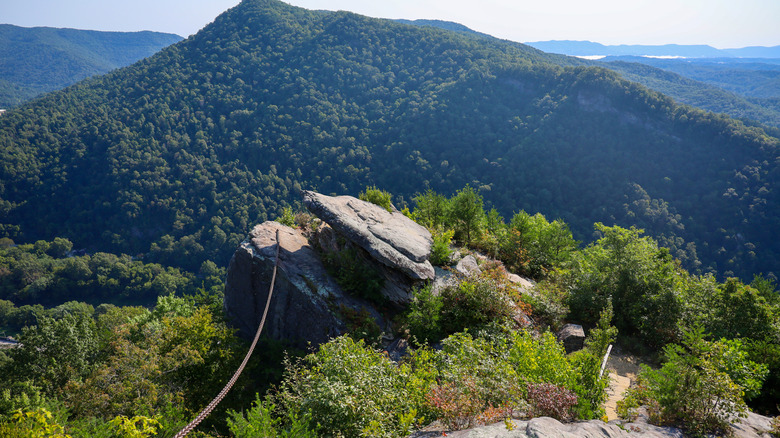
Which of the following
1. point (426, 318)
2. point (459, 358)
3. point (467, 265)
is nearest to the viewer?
point (459, 358)

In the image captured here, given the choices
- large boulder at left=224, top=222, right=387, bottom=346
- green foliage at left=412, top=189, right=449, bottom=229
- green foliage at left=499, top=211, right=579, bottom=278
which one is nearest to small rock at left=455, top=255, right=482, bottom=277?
green foliage at left=499, top=211, right=579, bottom=278

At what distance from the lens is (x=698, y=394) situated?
238 inches

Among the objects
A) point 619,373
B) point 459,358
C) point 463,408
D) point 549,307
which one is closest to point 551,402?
point 463,408

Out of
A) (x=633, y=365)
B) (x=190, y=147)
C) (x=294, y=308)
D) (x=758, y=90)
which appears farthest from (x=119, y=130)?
(x=758, y=90)

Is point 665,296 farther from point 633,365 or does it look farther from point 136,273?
point 136,273

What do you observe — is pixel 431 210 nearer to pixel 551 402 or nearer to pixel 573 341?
pixel 573 341

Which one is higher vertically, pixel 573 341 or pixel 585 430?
pixel 585 430

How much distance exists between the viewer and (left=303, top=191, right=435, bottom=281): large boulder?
12266mm

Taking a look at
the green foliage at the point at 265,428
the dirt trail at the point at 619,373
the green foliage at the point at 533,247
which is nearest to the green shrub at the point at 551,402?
the dirt trail at the point at 619,373

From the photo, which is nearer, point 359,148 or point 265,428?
point 265,428

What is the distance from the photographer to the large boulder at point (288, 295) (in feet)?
41.3

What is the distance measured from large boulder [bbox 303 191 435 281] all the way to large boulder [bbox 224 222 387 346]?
6.15 feet

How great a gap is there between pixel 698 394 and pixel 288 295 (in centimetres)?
1124

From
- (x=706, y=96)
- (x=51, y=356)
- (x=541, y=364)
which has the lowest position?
Result: (x=51, y=356)
